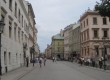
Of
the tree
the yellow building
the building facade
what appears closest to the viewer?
the tree

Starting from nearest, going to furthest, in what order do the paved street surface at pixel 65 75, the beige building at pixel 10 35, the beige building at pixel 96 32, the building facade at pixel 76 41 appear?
the paved street surface at pixel 65 75
the beige building at pixel 10 35
the beige building at pixel 96 32
the building facade at pixel 76 41

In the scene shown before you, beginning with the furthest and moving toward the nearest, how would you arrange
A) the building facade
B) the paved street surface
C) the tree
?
the building facade
the tree
the paved street surface

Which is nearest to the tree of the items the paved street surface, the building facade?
the paved street surface

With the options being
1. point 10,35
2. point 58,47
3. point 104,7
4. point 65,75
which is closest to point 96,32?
point 104,7

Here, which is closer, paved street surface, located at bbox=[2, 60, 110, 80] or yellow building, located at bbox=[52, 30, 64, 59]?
paved street surface, located at bbox=[2, 60, 110, 80]

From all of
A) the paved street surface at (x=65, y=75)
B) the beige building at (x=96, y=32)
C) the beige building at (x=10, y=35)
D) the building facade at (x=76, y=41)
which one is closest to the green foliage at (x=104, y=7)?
the paved street surface at (x=65, y=75)

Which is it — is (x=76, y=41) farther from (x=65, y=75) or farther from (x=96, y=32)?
(x=65, y=75)

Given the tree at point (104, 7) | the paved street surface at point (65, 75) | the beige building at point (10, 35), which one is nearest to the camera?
the paved street surface at point (65, 75)

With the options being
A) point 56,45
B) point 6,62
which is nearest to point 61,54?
point 56,45

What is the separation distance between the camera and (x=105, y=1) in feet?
77.2

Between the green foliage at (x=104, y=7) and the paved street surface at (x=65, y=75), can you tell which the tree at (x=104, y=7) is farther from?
the paved street surface at (x=65, y=75)

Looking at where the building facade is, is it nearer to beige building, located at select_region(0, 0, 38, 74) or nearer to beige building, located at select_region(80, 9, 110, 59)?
beige building, located at select_region(80, 9, 110, 59)

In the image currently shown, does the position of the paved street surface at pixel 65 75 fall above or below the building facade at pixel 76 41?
below

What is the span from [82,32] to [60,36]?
60.2 meters
